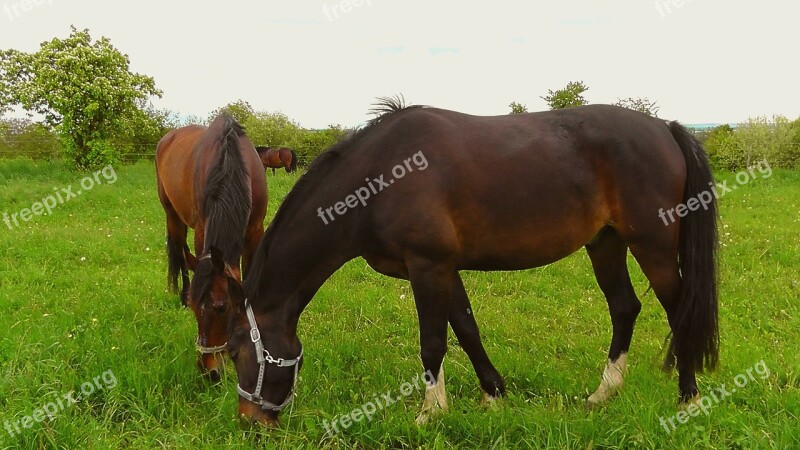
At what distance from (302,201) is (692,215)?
2544mm

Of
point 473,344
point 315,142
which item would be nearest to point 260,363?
point 473,344

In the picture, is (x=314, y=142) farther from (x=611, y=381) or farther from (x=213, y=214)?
(x=611, y=381)

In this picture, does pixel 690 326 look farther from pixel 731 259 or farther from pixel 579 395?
pixel 731 259

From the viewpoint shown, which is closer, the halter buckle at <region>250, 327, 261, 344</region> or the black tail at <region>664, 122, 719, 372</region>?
the halter buckle at <region>250, 327, 261, 344</region>

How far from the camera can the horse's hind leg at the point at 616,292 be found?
365cm

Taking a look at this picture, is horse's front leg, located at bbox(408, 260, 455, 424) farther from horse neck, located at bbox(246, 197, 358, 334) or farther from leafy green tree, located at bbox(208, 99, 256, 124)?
leafy green tree, located at bbox(208, 99, 256, 124)

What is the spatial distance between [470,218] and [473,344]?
97 cm

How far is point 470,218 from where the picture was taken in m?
3.19

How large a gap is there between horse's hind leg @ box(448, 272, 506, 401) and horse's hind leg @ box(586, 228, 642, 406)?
765mm

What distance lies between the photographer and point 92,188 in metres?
11.9


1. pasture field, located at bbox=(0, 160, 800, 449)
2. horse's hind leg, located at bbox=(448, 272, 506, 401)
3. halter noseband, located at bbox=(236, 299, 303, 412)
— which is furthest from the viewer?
horse's hind leg, located at bbox=(448, 272, 506, 401)

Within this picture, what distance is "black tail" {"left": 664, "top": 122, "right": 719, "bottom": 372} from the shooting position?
3234 mm

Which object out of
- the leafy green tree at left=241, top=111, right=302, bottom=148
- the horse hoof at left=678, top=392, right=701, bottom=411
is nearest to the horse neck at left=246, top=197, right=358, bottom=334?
the horse hoof at left=678, top=392, right=701, bottom=411

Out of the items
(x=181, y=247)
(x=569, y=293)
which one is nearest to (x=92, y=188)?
(x=181, y=247)
